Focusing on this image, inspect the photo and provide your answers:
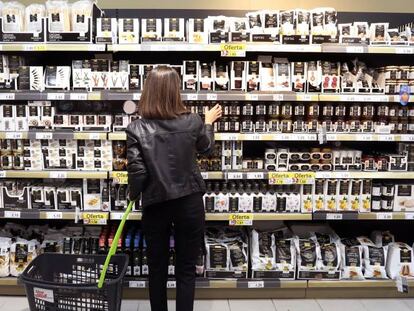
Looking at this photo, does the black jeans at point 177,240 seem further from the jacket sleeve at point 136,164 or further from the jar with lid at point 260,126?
the jar with lid at point 260,126

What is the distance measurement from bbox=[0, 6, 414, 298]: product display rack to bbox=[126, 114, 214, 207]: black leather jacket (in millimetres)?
683

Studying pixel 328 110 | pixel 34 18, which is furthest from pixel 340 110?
pixel 34 18

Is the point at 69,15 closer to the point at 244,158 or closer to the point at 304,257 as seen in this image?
the point at 244,158

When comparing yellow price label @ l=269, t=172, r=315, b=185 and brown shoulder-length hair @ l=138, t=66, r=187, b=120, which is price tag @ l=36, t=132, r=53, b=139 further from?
yellow price label @ l=269, t=172, r=315, b=185

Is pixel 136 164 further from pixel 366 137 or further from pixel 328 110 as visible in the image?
pixel 366 137

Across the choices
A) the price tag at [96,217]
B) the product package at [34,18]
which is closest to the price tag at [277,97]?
the price tag at [96,217]

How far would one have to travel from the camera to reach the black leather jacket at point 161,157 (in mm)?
2330

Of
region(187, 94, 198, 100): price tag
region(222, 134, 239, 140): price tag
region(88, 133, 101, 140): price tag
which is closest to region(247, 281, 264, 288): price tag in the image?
region(222, 134, 239, 140): price tag

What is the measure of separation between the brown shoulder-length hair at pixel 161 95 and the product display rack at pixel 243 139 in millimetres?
626

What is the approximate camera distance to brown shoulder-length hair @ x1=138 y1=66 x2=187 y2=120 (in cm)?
233

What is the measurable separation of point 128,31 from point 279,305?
2.27 m

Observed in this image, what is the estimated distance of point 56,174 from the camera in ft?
10.1

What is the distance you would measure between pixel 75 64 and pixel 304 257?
87.3 inches

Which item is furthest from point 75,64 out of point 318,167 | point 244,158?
point 318,167
